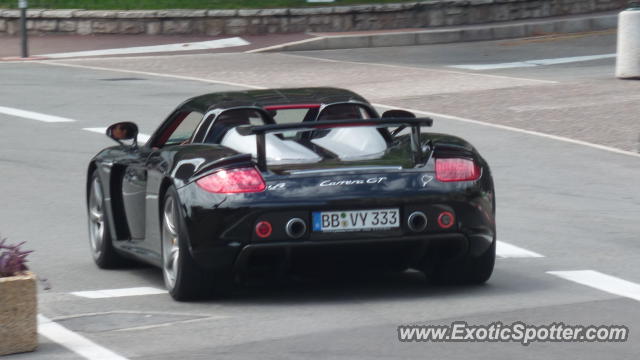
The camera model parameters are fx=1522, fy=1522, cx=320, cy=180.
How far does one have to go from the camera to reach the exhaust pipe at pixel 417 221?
26.7 feet

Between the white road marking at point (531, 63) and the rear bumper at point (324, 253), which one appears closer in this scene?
the rear bumper at point (324, 253)

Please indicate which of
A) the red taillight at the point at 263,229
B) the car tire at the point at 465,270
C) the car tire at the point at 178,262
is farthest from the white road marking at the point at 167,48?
the red taillight at the point at 263,229

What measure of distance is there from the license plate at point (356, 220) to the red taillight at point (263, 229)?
24 cm

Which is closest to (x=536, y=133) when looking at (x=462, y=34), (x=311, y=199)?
(x=311, y=199)

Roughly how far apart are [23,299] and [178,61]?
2266 centimetres

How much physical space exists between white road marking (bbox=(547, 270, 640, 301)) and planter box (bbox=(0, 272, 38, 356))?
130 inches

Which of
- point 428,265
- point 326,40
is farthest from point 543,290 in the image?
point 326,40

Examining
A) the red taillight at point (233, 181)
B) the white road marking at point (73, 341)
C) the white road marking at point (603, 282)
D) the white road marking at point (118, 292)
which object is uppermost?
the red taillight at point (233, 181)

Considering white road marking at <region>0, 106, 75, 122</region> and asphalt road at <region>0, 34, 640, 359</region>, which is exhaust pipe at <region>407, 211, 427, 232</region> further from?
white road marking at <region>0, 106, 75, 122</region>

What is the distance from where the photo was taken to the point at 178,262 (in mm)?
8320

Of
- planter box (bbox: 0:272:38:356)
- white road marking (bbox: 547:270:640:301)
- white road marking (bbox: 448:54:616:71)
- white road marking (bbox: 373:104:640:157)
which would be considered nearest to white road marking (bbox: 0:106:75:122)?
white road marking (bbox: 373:104:640:157)

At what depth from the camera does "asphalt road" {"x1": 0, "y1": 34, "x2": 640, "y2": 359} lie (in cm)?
735

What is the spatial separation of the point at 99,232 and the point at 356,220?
2.74 m

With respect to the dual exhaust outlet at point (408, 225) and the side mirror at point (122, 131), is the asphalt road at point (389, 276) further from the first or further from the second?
the side mirror at point (122, 131)
